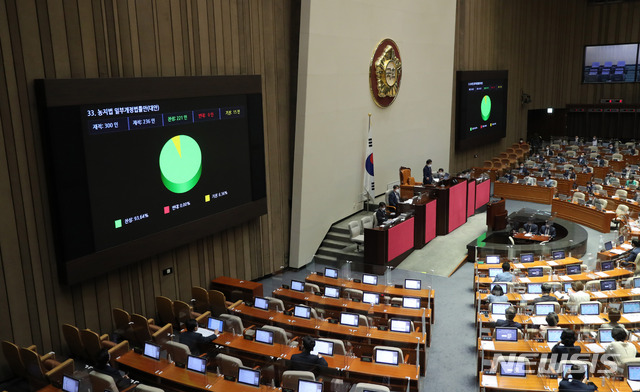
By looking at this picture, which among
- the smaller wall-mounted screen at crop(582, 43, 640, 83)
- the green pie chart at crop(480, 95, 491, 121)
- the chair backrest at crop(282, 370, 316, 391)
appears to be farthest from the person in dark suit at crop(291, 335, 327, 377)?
the smaller wall-mounted screen at crop(582, 43, 640, 83)

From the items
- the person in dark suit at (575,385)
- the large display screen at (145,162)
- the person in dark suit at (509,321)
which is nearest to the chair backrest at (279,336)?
the large display screen at (145,162)

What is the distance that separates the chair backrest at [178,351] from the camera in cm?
746

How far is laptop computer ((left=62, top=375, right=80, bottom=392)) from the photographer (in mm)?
6684

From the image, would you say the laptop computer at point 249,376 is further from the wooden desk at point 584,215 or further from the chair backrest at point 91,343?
the wooden desk at point 584,215

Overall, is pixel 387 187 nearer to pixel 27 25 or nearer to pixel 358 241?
pixel 358 241

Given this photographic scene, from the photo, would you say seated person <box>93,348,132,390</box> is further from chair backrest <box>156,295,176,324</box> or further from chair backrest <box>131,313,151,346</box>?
chair backrest <box>156,295,176,324</box>

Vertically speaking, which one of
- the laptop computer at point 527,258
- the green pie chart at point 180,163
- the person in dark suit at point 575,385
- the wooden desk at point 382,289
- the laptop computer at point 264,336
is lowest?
the wooden desk at point 382,289

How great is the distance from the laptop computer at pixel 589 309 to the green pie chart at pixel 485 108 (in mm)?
14867

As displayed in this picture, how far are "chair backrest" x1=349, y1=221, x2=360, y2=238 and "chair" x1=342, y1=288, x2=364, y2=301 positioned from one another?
138 inches

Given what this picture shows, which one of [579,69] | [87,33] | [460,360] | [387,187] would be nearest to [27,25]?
[87,33]

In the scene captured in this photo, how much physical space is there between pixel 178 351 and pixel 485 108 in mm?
18947

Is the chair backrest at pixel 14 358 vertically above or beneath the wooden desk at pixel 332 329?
above

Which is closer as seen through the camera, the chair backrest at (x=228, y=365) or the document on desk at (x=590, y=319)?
the chair backrest at (x=228, y=365)

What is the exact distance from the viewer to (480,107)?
22812mm
